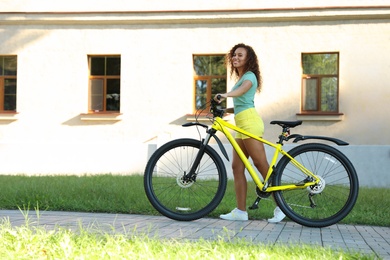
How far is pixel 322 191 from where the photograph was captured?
558cm

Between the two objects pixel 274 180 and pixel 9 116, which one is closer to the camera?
pixel 274 180

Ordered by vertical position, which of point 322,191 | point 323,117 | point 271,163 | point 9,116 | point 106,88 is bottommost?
point 322,191

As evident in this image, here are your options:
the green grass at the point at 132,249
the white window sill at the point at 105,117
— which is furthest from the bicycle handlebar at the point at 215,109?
the white window sill at the point at 105,117

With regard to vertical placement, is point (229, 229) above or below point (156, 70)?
below

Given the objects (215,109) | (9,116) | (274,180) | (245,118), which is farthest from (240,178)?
(9,116)

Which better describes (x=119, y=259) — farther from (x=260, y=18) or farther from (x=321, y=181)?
(x=260, y=18)

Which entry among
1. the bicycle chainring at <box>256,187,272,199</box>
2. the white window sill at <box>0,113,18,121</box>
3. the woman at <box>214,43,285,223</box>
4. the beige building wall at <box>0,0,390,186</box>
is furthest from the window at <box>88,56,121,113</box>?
the bicycle chainring at <box>256,187,272,199</box>

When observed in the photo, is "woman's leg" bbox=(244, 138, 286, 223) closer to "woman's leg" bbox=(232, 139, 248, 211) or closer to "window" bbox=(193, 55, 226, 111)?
"woman's leg" bbox=(232, 139, 248, 211)

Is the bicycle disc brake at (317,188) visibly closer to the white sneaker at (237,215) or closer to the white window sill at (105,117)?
the white sneaker at (237,215)

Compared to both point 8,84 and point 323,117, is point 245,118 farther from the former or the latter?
point 8,84

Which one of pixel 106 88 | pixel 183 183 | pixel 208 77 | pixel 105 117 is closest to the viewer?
pixel 183 183

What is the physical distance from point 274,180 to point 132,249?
226 cm

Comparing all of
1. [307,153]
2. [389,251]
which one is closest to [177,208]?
[307,153]

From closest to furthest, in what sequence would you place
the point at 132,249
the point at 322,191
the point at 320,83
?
the point at 132,249 < the point at 322,191 < the point at 320,83
